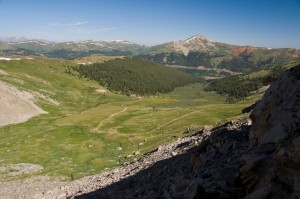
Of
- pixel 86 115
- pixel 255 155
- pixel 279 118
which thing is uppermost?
pixel 279 118

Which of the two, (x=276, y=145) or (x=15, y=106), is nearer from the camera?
(x=276, y=145)

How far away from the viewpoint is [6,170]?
7175cm

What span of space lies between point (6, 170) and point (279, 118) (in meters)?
60.7

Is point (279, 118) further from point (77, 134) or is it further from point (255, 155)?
point (77, 134)

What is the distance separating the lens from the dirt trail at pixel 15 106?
411ft

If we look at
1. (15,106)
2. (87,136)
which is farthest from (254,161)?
(15,106)

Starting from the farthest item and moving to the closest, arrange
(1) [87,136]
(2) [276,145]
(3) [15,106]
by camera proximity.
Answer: (3) [15,106], (1) [87,136], (2) [276,145]

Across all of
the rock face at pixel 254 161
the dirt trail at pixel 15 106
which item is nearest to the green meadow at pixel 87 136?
the dirt trail at pixel 15 106

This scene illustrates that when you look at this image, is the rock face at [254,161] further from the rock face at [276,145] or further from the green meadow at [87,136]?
the green meadow at [87,136]

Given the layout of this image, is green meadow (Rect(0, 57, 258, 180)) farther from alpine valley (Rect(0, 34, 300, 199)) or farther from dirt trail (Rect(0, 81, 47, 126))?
dirt trail (Rect(0, 81, 47, 126))

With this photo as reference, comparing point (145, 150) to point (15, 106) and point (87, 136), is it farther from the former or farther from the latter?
point (15, 106)

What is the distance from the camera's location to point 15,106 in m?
136

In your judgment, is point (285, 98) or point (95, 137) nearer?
point (285, 98)

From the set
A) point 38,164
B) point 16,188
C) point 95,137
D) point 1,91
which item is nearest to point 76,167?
point 38,164
